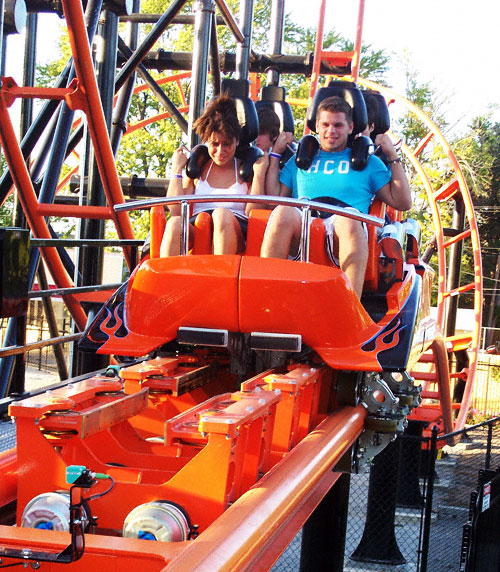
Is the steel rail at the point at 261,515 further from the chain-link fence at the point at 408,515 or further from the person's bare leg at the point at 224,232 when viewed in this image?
the chain-link fence at the point at 408,515

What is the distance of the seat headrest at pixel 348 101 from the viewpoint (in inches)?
170

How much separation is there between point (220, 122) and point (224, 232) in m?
0.67

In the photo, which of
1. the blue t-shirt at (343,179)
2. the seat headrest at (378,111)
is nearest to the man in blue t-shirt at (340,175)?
the blue t-shirt at (343,179)

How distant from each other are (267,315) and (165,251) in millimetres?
625

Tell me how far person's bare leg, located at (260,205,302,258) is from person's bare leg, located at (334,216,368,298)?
0.67 feet

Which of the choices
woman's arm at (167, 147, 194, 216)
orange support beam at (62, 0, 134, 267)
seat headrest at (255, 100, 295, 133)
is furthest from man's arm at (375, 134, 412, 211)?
seat headrest at (255, 100, 295, 133)

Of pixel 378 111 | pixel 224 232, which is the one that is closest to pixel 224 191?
pixel 224 232

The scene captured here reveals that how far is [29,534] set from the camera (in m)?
1.73

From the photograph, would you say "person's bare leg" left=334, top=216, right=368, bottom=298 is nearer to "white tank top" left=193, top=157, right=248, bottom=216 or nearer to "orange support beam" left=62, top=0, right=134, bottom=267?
"white tank top" left=193, top=157, right=248, bottom=216

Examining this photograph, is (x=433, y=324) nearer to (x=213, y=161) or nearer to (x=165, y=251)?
(x=213, y=161)

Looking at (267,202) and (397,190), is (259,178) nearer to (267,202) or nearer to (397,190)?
(397,190)

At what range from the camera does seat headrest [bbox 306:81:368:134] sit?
432 centimetres

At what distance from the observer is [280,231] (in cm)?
344

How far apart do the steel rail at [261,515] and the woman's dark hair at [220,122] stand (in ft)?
5.69
